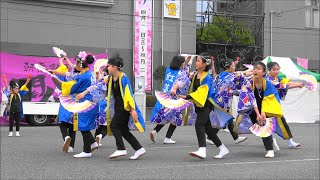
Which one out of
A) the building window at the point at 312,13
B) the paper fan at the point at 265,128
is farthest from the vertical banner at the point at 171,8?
the paper fan at the point at 265,128

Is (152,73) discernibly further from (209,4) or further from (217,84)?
(217,84)

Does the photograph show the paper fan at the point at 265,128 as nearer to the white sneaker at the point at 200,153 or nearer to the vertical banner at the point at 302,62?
the white sneaker at the point at 200,153

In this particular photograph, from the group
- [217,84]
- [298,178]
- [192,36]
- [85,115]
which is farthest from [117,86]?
[192,36]

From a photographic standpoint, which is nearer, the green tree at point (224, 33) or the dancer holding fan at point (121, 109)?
the dancer holding fan at point (121, 109)

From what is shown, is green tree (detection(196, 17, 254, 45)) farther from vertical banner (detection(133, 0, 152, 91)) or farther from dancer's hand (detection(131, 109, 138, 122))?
dancer's hand (detection(131, 109, 138, 122))

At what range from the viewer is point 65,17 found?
77.3 ft

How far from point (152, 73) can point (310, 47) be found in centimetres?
1188

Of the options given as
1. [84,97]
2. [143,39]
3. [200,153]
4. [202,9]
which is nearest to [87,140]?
[84,97]

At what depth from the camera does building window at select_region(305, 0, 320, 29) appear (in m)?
30.8

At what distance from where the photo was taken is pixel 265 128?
819cm

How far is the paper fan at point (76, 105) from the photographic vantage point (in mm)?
7941

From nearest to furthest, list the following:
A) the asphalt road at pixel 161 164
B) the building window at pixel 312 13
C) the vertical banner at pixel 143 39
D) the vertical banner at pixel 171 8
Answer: the asphalt road at pixel 161 164
the vertical banner at pixel 143 39
the vertical banner at pixel 171 8
the building window at pixel 312 13

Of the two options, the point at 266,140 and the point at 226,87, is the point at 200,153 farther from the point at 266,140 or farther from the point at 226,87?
the point at 226,87

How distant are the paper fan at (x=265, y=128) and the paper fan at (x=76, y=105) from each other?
289 centimetres
